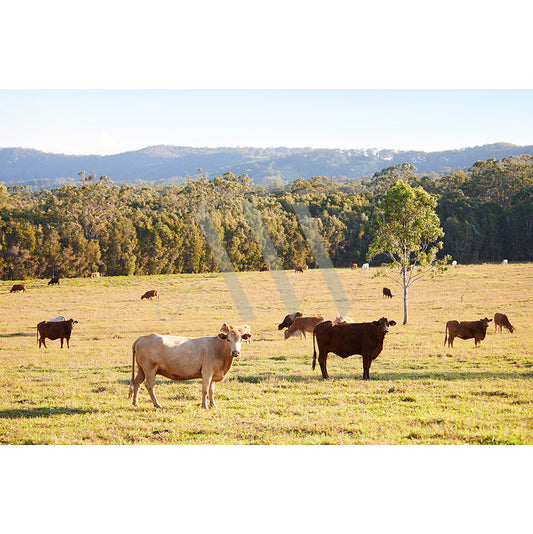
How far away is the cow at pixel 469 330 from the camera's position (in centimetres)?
969

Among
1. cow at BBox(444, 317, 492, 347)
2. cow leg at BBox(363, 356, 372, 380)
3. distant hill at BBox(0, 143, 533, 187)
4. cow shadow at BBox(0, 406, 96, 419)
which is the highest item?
distant hill at BBox(0, 143, 533, 187)

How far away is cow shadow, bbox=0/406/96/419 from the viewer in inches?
190

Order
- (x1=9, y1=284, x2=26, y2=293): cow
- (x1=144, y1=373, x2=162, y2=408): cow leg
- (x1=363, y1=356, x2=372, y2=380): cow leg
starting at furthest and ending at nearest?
(x1=9, y1=284, x2=26, y2=293): cow
(x1=363, y1=356, x2=372, y2=380): cow leg
(x1=144, y1=373, x2=162, y2=408): cow leg

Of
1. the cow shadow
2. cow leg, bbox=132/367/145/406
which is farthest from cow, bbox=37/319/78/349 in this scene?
cow leg, bbox=132/367/145/406

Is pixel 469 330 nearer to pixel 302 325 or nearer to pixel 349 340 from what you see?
pixel 302 325

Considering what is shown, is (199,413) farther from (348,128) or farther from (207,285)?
(348,128)

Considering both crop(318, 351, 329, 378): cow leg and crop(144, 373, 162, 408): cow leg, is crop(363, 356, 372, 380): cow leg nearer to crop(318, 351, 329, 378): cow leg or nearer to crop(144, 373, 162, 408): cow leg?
crop(318, 351, 329, 378): cow leg

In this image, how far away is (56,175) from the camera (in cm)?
825

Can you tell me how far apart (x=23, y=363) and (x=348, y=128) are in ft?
22.3

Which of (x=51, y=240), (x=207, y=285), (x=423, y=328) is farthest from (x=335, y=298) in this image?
(x=51, y=240)

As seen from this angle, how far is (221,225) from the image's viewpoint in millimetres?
10789

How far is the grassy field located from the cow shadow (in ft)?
0.05

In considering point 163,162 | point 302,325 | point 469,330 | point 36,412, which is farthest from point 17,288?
point 469,330

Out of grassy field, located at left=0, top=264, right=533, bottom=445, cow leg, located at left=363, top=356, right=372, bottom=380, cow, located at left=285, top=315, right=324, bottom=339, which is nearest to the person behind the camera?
grassy field, located at left=0, top=264, right=533, bottom=445
